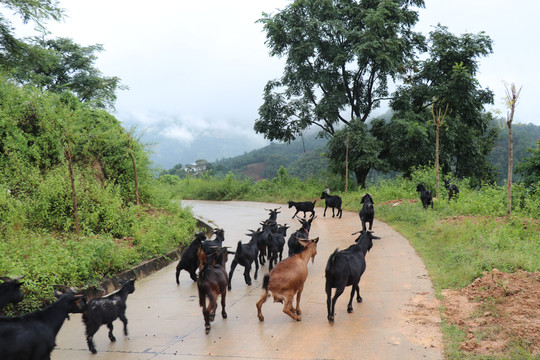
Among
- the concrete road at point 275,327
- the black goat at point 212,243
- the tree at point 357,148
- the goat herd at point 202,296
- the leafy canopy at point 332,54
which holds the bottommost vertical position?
the concrete road at point 275,327

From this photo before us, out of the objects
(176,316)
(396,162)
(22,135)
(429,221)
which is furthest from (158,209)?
(396,162)

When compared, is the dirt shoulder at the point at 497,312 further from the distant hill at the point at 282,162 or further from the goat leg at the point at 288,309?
the distant hill at the point at 282,162

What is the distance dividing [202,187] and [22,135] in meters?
19.6

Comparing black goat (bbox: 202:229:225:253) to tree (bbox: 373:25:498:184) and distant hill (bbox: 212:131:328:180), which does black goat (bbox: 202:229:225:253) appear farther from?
distant hill (bbox: 212:131:328:180)

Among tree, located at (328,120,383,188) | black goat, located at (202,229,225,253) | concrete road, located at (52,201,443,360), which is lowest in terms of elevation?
concrete road, located at (52,201,443,360)

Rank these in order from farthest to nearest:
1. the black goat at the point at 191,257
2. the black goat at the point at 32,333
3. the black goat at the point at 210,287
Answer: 1. the black goat at the point at 191,257
2. the black goat at the point at 210,287
3. the black goat at the point at 32,333

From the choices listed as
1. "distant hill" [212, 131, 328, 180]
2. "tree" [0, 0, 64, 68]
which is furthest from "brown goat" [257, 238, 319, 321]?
"distant hill" [212, 131, 328, 180]

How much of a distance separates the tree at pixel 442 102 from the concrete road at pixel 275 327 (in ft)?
53.5

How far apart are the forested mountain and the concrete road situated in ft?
61.9

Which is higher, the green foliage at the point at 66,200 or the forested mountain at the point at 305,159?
the forested mountain at the point at 305,159

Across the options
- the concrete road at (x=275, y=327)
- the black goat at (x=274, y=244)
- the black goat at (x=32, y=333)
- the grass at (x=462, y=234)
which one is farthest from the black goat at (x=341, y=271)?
the black goat at (x=32, y=333)

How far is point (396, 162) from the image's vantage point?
955 inches

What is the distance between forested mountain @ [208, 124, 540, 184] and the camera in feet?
125

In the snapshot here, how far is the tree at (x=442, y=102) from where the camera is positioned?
71.0 ft
